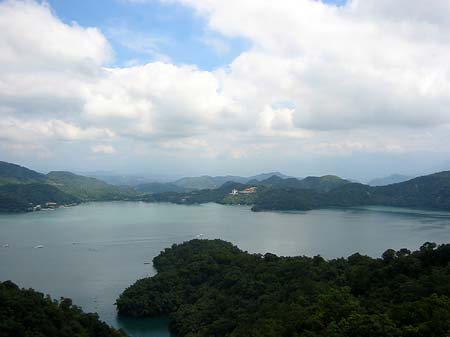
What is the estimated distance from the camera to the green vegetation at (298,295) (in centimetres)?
1146

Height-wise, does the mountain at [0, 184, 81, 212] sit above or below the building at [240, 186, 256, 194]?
below

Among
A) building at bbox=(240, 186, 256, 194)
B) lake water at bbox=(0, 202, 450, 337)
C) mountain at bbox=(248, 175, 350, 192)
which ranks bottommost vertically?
lake water at bbox=(0, 202, 450, 337)

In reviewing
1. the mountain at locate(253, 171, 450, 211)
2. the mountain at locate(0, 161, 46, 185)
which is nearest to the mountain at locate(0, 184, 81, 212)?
the mountain at locate(0, 161, 46, 185)

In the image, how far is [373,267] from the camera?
63.2 ft

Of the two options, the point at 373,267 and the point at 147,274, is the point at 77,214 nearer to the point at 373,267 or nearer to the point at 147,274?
the point at 147,274

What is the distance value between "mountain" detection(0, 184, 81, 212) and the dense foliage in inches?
2699

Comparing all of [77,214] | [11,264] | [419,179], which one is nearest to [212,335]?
[11,264]

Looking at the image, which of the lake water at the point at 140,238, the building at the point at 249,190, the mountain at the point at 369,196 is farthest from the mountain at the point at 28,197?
the mountain at the point at 369,196

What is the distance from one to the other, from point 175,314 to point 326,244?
25.6 m

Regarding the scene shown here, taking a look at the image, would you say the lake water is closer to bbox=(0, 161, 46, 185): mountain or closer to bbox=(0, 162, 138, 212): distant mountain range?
bbox=(0, 162, 138, 212): distant mountain range

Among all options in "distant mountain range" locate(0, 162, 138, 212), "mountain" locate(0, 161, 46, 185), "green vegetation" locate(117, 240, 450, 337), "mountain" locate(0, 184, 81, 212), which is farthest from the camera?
"mountain" locate(0, 161, 46, 185)

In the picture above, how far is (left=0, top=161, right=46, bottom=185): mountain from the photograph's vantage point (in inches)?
4094

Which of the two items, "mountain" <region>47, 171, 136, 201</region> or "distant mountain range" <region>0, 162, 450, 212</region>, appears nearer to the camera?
"distant mountain range" <region>0, 162, 450, 212</region>

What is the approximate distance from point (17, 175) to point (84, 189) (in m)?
15.7
